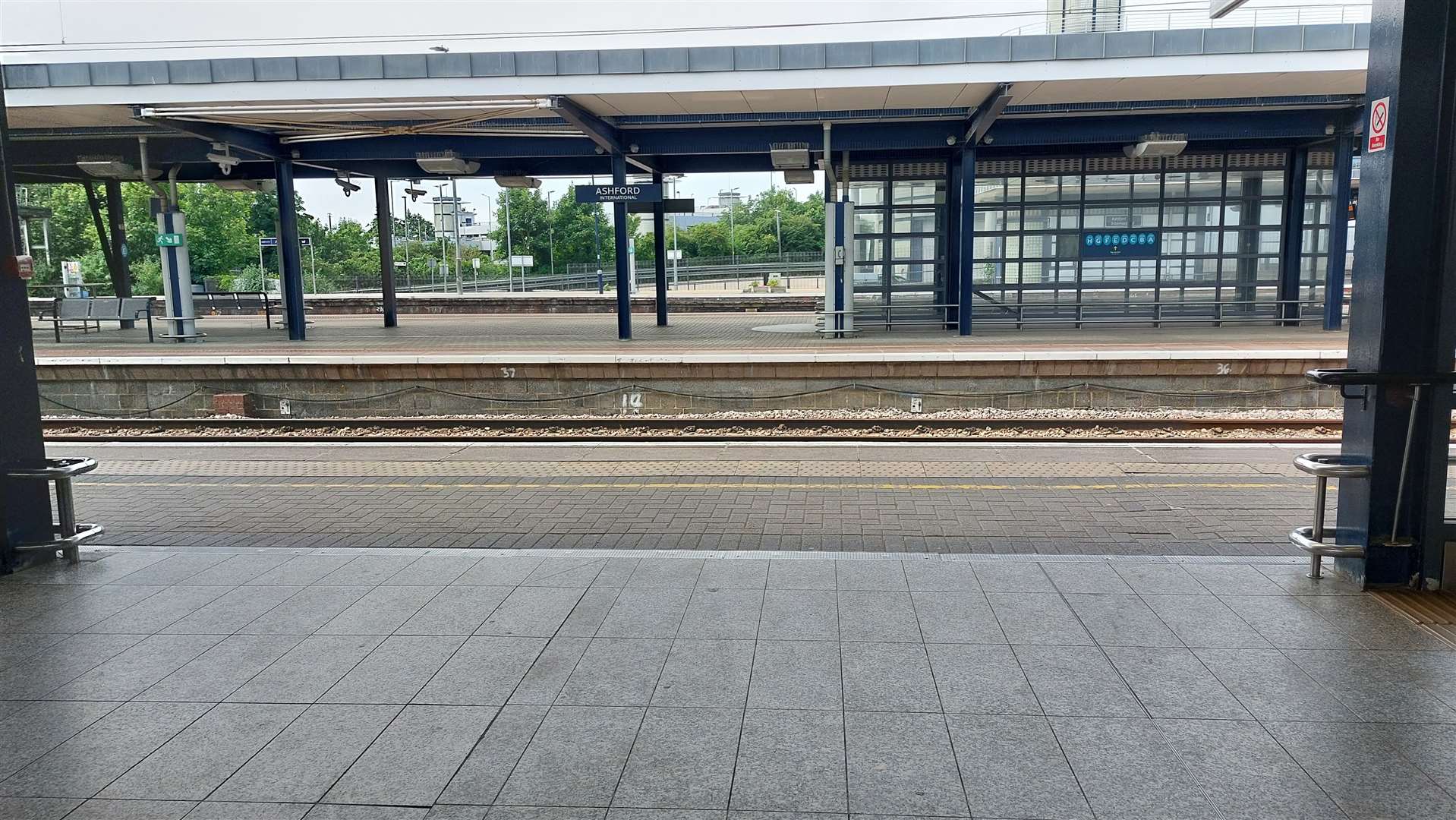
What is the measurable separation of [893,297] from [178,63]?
46.7 feet

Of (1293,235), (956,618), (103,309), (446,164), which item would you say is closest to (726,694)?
(956,618)

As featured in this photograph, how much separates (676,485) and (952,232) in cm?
1388

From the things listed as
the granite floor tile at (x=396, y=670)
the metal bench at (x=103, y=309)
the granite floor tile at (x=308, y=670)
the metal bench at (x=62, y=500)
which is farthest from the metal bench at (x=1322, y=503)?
the metal bench at (x=103, y=309)

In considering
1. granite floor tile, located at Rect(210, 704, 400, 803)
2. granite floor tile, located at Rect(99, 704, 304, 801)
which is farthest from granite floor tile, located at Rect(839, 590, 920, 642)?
granite floor tile, located at Rect(99, 704, 304, 801)

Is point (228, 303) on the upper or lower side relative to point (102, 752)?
upper

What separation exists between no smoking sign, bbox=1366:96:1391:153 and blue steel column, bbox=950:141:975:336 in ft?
45.9

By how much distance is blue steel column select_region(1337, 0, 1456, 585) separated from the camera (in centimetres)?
462

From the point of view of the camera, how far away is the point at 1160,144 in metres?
18.3

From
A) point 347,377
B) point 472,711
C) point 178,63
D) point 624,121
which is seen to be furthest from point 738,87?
point 472,711

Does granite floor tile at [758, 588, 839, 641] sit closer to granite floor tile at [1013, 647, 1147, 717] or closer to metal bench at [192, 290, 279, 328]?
granite floor tile at [1013, 647, 1147, 717]

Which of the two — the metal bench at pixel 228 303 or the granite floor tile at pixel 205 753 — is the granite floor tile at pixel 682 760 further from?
the metal bench at pixel 228 303

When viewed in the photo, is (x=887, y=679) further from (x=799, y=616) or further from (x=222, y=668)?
(x=222, y=668)

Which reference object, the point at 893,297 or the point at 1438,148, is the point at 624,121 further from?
the point at 1438,148

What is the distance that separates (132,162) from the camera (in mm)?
21094
